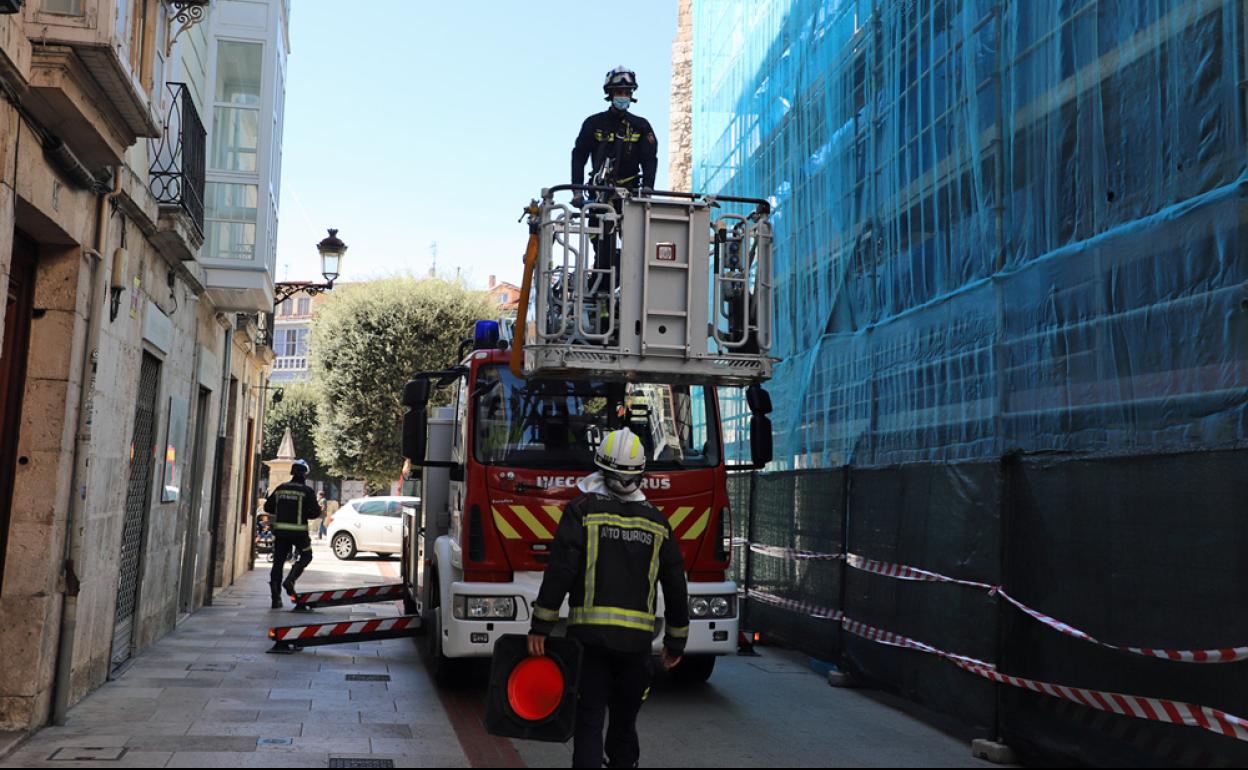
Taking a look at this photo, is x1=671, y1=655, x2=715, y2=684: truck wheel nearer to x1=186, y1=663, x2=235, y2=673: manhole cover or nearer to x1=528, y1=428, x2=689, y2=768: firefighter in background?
x1=186, y1=663, x2=235, y2=673: manhole cover

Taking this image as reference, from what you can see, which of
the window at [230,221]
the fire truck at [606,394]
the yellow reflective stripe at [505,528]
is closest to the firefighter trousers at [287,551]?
the window at [230,221]

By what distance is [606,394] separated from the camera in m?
9.00

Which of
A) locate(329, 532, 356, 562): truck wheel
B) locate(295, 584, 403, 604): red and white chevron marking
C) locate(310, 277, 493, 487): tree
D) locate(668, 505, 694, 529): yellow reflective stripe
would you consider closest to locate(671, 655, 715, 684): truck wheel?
locate(668, 505, 694, 529): yellow reflective stripe

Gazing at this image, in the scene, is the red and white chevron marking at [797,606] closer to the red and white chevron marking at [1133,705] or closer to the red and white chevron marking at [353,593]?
the red and white chevron marking at [1133,705]

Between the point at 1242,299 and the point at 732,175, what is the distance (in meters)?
11.6

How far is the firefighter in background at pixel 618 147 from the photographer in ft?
30.8

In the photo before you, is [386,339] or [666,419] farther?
[386,339]

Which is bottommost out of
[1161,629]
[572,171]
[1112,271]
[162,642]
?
[162,642]

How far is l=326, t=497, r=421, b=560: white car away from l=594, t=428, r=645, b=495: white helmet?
22.7 meters

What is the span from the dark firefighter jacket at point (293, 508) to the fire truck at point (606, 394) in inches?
253

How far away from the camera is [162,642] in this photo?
11859 mm

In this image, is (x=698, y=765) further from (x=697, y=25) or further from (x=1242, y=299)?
(x=697, y=25)

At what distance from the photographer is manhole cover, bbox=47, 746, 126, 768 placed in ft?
21.1

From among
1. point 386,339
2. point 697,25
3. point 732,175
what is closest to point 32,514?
point 732,175
